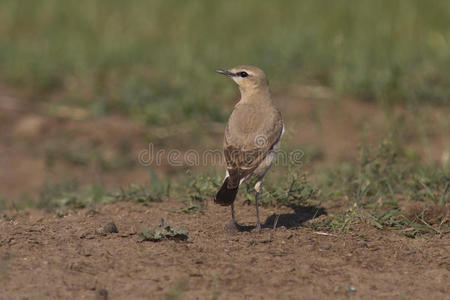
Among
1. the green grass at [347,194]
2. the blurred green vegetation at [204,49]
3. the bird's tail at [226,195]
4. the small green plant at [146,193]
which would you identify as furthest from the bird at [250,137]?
the blurred green vegetation at [204,49]

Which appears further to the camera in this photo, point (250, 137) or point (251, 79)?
point (251, 79)

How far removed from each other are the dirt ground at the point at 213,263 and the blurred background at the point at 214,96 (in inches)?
38.3

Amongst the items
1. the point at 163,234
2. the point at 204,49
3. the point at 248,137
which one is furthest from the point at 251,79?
the point at 204,49

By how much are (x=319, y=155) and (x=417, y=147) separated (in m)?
1.35

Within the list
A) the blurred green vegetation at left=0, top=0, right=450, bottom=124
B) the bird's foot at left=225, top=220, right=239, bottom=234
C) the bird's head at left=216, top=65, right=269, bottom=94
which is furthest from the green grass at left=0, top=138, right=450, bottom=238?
the blurred green vegetation at left=0, top=0, right=450, bottom=124

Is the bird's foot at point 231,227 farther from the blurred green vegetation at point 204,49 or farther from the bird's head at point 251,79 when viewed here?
the blurred green vegetation at point 204,49

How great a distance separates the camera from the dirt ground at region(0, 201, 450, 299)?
166 inches

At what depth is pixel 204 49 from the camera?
454 inches

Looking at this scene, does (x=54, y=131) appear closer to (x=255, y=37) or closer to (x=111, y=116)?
(x=111, y=116)

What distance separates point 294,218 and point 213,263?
5.08 feet

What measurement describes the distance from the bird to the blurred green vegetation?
2.07 m

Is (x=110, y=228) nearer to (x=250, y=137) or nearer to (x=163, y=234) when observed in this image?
(x=163, y=234)

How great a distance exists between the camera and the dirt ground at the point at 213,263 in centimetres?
A: 421

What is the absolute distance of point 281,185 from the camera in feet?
20.8
